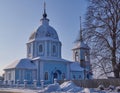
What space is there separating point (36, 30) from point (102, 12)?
28311 mm

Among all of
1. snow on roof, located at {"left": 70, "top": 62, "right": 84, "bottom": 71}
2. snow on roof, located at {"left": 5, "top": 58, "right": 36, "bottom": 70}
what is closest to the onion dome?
snow on roof, located at {"left": 5, "top": 58, "right": 36, "bottom": 70}

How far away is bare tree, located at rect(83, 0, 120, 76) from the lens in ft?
76.0

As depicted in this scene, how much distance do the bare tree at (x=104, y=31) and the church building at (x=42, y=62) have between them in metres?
21.7

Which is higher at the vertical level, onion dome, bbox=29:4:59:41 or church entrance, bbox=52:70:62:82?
onion dome, bbox=29:4:59:41

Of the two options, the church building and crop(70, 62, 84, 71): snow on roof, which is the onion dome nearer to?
the church building

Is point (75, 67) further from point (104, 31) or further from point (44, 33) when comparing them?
point (104, 31)

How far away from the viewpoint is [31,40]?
51.4m

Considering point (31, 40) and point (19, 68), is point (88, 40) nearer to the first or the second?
point (19, 68)

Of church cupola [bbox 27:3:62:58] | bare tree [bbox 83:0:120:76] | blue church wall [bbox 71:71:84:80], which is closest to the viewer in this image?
bare tree [bbox 83:0:120:76]

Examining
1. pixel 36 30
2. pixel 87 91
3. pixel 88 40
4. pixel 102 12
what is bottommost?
pixel 87 91

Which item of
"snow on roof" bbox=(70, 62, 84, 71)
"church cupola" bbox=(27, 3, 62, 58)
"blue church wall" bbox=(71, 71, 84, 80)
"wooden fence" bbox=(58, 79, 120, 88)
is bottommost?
"wooden fence" bbox=(58, 79, 120, 88)

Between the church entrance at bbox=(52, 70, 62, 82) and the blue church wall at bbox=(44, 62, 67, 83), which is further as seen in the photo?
the church entrance at bbox=(52, 70, 62, 82)

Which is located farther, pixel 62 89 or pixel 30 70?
pixel 30 70

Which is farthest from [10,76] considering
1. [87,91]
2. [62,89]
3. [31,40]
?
[87,91]
